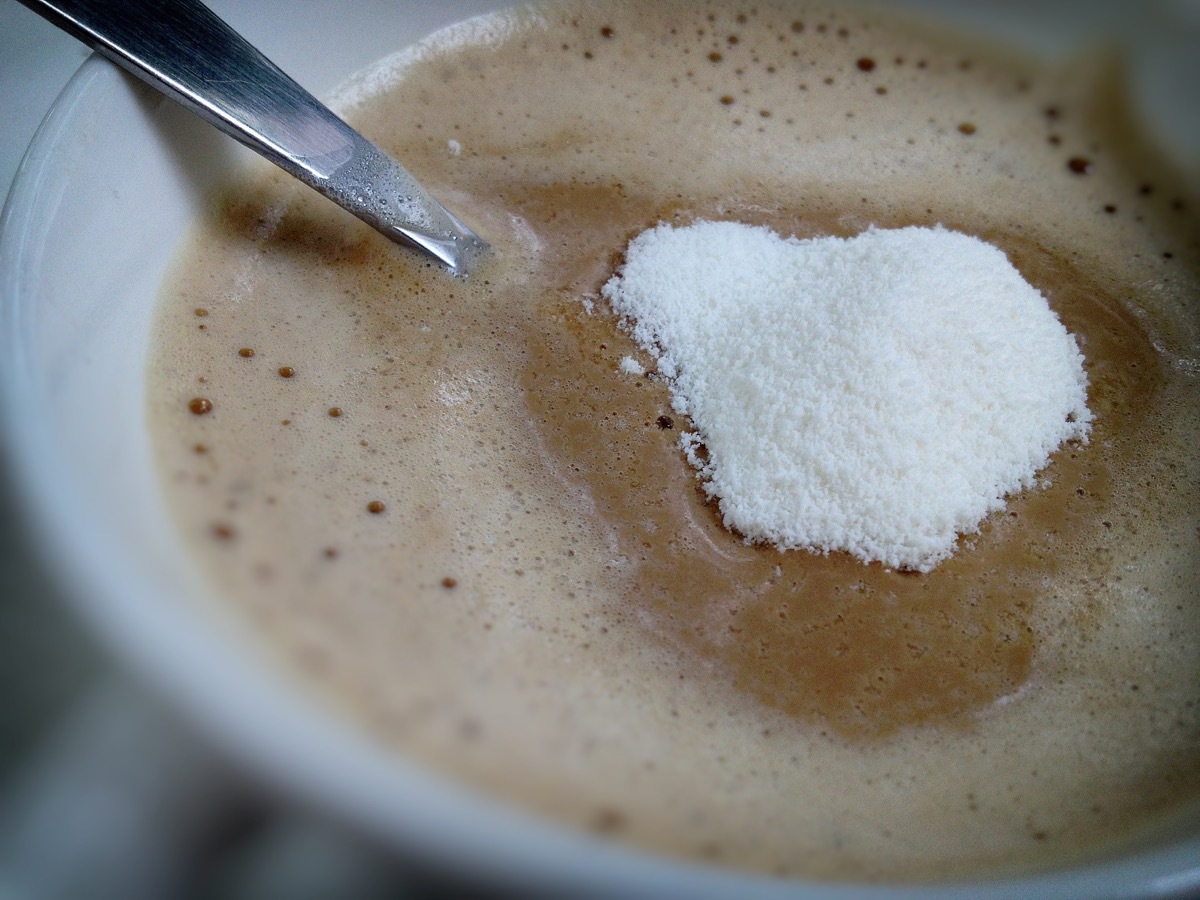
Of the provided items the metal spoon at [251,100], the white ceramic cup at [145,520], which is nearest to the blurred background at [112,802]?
the white ceramic cup at [145,520]

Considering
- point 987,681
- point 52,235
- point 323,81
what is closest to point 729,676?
point 987,681

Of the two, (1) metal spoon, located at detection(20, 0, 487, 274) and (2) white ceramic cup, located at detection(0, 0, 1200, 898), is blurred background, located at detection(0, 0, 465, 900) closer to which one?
(2) white ceramic cup, located at detection(0, 0, 1200, 898)

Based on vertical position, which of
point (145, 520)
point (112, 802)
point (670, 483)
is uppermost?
point (670, 483)

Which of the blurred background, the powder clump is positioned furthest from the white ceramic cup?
the powder clump

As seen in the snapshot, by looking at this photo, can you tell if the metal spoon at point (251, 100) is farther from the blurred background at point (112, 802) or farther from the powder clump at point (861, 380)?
the blurred background at point (112, 802)

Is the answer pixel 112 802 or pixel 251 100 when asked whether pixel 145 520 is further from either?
pixel 251 100

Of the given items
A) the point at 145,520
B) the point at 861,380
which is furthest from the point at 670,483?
the point at 145,520

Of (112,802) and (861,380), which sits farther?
(861,380)
